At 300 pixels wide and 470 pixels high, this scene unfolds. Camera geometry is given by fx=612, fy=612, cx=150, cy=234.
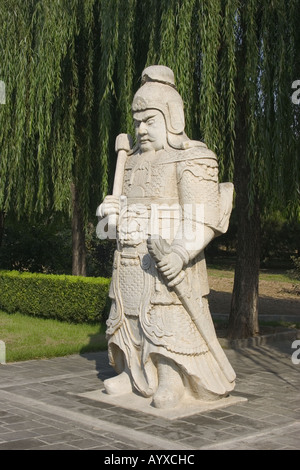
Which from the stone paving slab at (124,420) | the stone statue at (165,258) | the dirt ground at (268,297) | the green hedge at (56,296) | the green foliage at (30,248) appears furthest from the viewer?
the dirt ground at (268,297)

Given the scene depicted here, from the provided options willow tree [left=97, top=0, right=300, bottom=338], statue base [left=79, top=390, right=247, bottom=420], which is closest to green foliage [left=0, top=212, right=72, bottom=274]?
willow tree [left=97, top=0, right=300, bottom=338]

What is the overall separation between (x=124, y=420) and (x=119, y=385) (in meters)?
0.69

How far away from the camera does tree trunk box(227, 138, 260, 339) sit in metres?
9.04

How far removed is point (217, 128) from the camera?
775cm

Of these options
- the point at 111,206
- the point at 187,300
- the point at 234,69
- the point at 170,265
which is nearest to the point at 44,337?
the point at 111,206

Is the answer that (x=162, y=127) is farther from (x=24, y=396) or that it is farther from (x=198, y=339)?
(x=24, y=396)

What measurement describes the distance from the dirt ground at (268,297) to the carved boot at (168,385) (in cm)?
873

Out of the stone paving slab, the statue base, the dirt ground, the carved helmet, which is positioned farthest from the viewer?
the dirt ground

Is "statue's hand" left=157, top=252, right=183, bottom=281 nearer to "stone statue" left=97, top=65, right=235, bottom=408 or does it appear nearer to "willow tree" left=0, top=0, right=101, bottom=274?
"stone statue" left=97, top=65, right=235, bottom=408

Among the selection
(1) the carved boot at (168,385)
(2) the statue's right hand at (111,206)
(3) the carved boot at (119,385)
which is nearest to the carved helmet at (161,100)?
(2) the statue's right hand at (111,206)

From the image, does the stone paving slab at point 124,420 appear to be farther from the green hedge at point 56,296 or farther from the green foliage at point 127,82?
the green hedge at point 56,296

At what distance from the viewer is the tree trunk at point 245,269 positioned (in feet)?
29.7

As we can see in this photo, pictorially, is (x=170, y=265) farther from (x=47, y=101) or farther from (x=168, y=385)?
(x=47, y=101)
